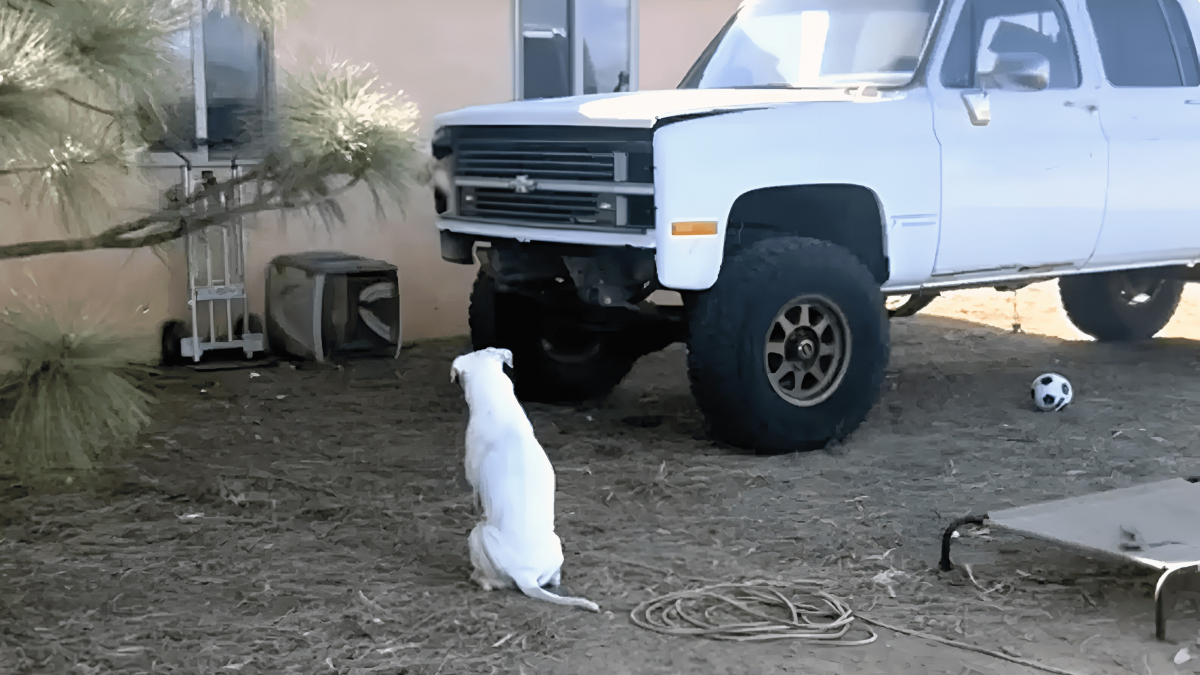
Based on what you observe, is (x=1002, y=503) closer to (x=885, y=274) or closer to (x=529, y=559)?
(x=885, y=274)

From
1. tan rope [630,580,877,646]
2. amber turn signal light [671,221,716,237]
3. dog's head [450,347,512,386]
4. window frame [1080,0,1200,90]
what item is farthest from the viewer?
window frame [1080,0,1200,90]

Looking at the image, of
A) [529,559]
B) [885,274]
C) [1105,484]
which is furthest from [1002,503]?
[529,559]

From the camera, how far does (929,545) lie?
4109 millimetres

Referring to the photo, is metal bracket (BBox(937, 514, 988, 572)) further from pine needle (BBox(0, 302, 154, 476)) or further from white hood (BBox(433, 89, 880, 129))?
pine needle (BBox(0, 302, 154, 476))

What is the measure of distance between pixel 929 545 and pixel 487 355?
1.55 m

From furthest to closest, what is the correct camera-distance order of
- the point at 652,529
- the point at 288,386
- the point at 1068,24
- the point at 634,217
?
the point at 288,386 → the point at 1068,24 → the point at 634,217 → the point at 652,529

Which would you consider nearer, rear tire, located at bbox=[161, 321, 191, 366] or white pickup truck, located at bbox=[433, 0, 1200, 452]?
white pickup truck, located at bbox=[433, 0, 1200, 452]

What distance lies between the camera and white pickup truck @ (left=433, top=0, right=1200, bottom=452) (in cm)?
499

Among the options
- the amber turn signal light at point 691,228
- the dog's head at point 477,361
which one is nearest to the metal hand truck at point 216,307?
the amber turn signal light at point 691,228

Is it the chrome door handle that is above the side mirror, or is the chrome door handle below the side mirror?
below

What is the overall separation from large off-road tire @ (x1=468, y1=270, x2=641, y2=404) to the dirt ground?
6.0 inches

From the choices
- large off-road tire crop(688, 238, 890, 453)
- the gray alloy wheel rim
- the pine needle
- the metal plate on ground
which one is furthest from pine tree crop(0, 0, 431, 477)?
the metal plate on ground

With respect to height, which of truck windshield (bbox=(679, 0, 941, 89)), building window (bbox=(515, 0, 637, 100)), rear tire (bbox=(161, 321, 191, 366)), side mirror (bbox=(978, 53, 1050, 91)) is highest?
building window (bbox=(515, 0, 637, 100))

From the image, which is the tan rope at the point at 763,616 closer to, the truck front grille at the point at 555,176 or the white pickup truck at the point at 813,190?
the white pickup truck at the point at 813,190
